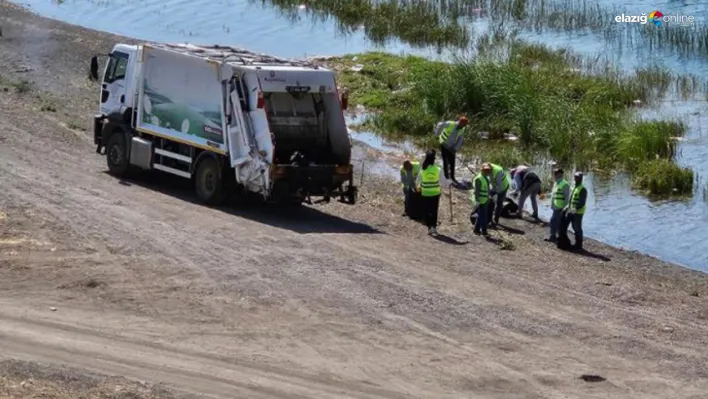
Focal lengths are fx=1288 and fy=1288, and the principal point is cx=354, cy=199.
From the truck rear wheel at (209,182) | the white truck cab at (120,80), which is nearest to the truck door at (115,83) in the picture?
the white truck cab at (120,80)

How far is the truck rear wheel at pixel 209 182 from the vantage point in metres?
23.7

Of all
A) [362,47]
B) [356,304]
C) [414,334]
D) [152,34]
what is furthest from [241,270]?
[152,34]

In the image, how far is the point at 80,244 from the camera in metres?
19.6

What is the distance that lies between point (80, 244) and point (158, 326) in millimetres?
4191

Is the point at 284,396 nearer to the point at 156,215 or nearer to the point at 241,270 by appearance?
the point at 241,270

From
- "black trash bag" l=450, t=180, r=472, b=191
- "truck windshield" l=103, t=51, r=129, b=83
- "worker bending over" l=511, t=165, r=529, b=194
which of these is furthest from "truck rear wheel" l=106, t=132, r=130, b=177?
"worker bending over" l=511, t=165, r=529, b=194

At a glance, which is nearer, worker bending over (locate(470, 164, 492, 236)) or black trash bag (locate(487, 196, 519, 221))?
worker bending over (locate(470, 164, 492, 236))

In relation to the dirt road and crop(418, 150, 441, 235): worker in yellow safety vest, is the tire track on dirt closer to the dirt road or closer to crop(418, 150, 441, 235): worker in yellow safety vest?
the dirt road

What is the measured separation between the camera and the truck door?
2612 centimetres

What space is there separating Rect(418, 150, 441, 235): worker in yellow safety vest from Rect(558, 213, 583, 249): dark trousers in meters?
2.34

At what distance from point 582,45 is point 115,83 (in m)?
22.6

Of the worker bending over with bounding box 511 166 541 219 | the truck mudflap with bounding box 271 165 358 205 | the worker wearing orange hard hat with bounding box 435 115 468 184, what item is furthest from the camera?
the worker wearing orange hard hat with bounding box 435 115 468 184

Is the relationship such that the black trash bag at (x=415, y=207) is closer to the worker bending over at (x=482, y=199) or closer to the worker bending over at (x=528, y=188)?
the worker bending over at (x=482, y=199)

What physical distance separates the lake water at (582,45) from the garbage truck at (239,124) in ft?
19.5
